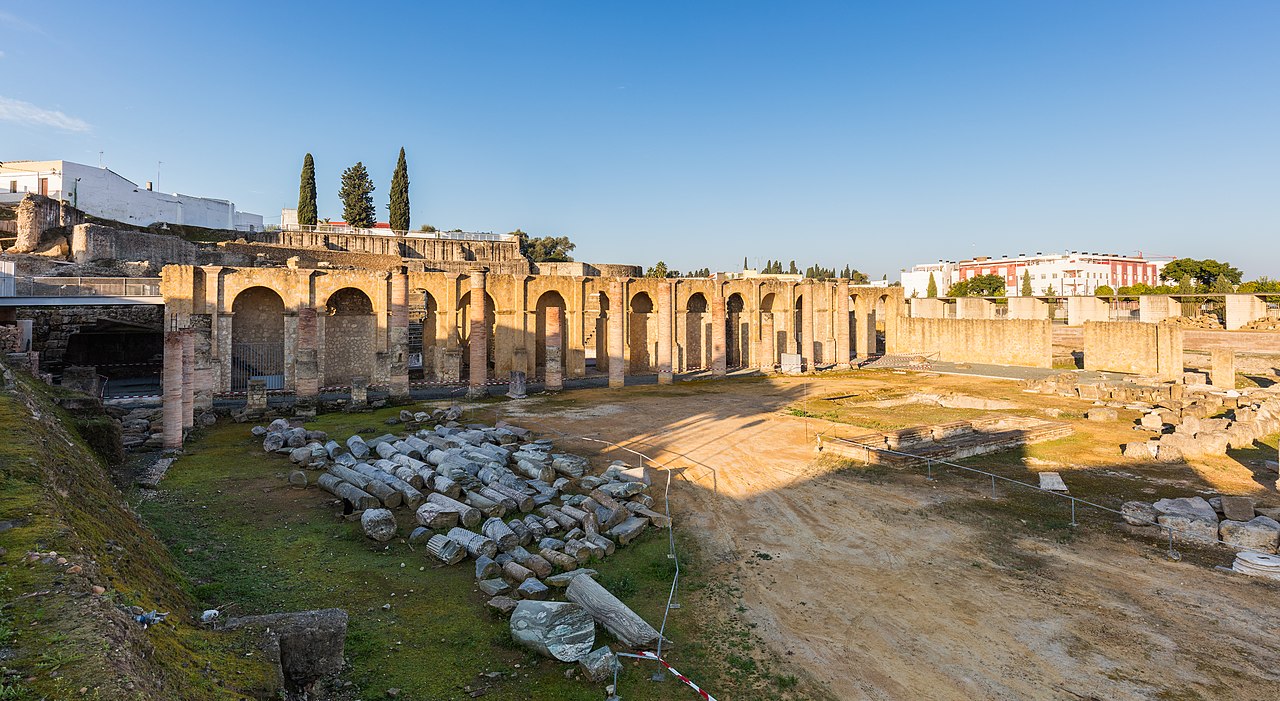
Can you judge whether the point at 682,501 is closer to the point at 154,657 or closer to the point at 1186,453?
the point at 154,657

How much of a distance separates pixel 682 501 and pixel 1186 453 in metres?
14.0

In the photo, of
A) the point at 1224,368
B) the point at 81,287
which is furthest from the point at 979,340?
the point at 81,287

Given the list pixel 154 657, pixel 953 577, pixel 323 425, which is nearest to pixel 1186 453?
pixel 953 577

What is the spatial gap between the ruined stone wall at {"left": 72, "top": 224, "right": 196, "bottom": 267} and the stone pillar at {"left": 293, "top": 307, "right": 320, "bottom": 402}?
37.1 feet

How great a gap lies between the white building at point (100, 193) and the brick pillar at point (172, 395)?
115 feet

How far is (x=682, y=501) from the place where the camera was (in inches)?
515

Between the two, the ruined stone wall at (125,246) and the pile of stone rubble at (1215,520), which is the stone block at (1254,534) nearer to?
the pile of stone rubble at (1215,520)

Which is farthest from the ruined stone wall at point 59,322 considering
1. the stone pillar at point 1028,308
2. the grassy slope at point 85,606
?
the stone pillar at point 1028,308

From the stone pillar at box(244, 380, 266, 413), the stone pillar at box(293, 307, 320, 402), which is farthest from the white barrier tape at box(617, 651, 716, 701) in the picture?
the stone pillar at box(293, 307, 320, 402)

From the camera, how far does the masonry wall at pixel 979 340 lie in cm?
3734

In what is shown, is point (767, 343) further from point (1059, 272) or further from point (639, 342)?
point (1059, 272)

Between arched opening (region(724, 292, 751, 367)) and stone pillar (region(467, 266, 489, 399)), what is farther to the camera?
arched opening (region(724, 292, 751, 367))

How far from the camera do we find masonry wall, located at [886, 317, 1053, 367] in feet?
123

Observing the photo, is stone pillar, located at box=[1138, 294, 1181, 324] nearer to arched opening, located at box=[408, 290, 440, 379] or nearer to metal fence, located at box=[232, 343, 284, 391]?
arched opening, located at box=[408, 290, 440, 379]
